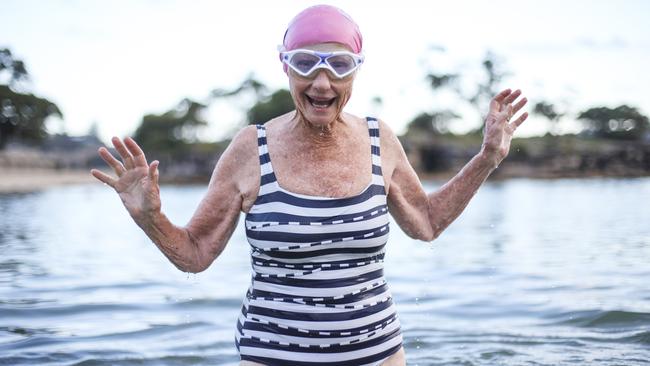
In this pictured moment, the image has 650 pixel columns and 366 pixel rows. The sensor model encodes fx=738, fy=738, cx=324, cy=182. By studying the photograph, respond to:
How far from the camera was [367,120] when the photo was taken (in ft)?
9.42

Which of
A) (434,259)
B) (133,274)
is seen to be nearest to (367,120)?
(133,274)

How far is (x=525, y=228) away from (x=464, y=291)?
9272mm

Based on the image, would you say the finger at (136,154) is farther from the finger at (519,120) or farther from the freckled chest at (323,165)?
the finger at (519,120)

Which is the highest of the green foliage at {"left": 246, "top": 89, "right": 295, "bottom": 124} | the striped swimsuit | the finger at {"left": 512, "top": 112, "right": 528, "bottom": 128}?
the green foliage at {"left": 246, "top": 89, "right": 295, "bottom": 124}

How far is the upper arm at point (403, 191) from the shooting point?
282 centimetres

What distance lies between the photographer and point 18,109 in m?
71.6

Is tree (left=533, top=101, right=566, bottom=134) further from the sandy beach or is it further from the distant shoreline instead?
the sandy beach

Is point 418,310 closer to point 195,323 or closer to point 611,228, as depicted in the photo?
point 195,323

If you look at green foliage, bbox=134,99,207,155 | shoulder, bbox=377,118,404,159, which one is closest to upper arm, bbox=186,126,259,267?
shoulder, bbox=377,118,404,159

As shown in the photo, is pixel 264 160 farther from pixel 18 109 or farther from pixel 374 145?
pixel 18 109

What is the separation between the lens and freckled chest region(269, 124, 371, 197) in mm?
2578

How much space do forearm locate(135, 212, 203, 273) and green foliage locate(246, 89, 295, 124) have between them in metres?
74.1

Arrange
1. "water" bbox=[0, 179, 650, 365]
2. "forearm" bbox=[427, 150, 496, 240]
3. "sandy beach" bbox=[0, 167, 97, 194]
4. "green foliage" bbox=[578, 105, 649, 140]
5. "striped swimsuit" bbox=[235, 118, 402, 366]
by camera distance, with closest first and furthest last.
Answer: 1. "striped swimsuit" bbox=[235, 118, 402, 366]
2. "forearm" bbox=[427, 150, 496, 240]
3. "water" bbox=[0, 179, 650, 365]
4. "sandy beach" bbox=[0, 167, 97, 194]
5. "green foliage" bbox=[578, 105, 649, 140]

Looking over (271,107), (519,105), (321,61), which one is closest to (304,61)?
(321,61)
